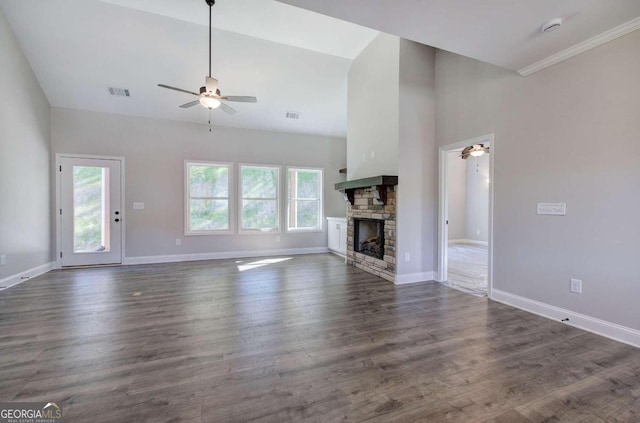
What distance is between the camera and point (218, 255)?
6340 mm

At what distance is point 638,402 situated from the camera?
66.6 inches

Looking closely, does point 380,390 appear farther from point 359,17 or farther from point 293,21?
point 293,21

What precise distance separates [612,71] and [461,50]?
4.34ft

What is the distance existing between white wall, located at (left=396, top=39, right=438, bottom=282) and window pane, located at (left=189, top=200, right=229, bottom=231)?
413cm

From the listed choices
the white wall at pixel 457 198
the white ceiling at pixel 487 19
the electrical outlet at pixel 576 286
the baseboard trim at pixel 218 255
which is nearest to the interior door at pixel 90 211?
the baseboard trim at pixel 218 255

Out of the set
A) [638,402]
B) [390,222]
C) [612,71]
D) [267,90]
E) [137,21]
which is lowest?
[638,402]

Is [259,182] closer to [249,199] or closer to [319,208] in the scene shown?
[249,199]

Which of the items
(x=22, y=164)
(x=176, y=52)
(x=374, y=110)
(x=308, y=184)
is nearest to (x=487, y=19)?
(x=374, y=110)

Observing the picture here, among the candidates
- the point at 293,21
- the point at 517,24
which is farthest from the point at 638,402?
the point at 293,21

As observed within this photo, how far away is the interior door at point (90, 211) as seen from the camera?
5277 millimetres

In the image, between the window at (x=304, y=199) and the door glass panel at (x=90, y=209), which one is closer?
the door glass panel at (x=90, y=209)

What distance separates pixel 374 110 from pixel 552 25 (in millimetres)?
2689

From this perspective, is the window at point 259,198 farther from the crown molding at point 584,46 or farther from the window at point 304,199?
the crown molding at point 584,46

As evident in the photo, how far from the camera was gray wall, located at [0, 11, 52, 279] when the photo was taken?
390 centimetres
